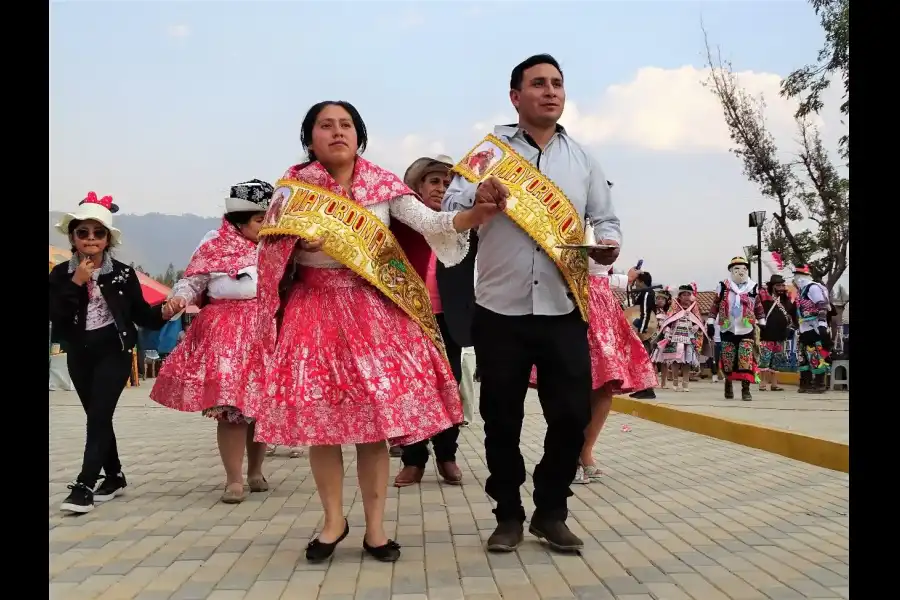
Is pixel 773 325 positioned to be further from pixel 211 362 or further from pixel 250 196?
pixel 211 362

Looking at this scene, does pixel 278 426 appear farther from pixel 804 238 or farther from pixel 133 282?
pixel 804 238

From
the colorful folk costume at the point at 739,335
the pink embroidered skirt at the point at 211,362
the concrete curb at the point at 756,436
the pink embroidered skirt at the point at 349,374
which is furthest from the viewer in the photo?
the colorful folk costume at the point at 739,335

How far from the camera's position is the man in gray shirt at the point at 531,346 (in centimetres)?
429

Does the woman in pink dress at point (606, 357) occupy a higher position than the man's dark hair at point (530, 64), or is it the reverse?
the man's dark hair at point (530, 64)

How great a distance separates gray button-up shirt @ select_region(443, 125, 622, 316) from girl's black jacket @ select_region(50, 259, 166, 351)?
223cm

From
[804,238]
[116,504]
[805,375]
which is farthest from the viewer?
[804,238]

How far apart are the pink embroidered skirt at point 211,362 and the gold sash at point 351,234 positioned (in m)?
1.72

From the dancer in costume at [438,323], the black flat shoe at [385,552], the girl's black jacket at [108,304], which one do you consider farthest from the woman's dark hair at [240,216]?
the black flat shoe at [385,552]

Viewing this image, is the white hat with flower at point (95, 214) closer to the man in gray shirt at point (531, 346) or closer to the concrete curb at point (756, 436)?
the man in gray shirt at point (531, 346)

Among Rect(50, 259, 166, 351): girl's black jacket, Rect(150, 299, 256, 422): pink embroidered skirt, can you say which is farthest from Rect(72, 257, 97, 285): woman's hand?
Rect(150, 299, 256, 422): pink embroidered skirt

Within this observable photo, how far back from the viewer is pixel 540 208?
4328 mm

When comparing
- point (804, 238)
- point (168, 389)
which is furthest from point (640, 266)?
point (804, 238)

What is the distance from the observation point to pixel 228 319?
585 cm

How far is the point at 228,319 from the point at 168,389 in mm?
570
